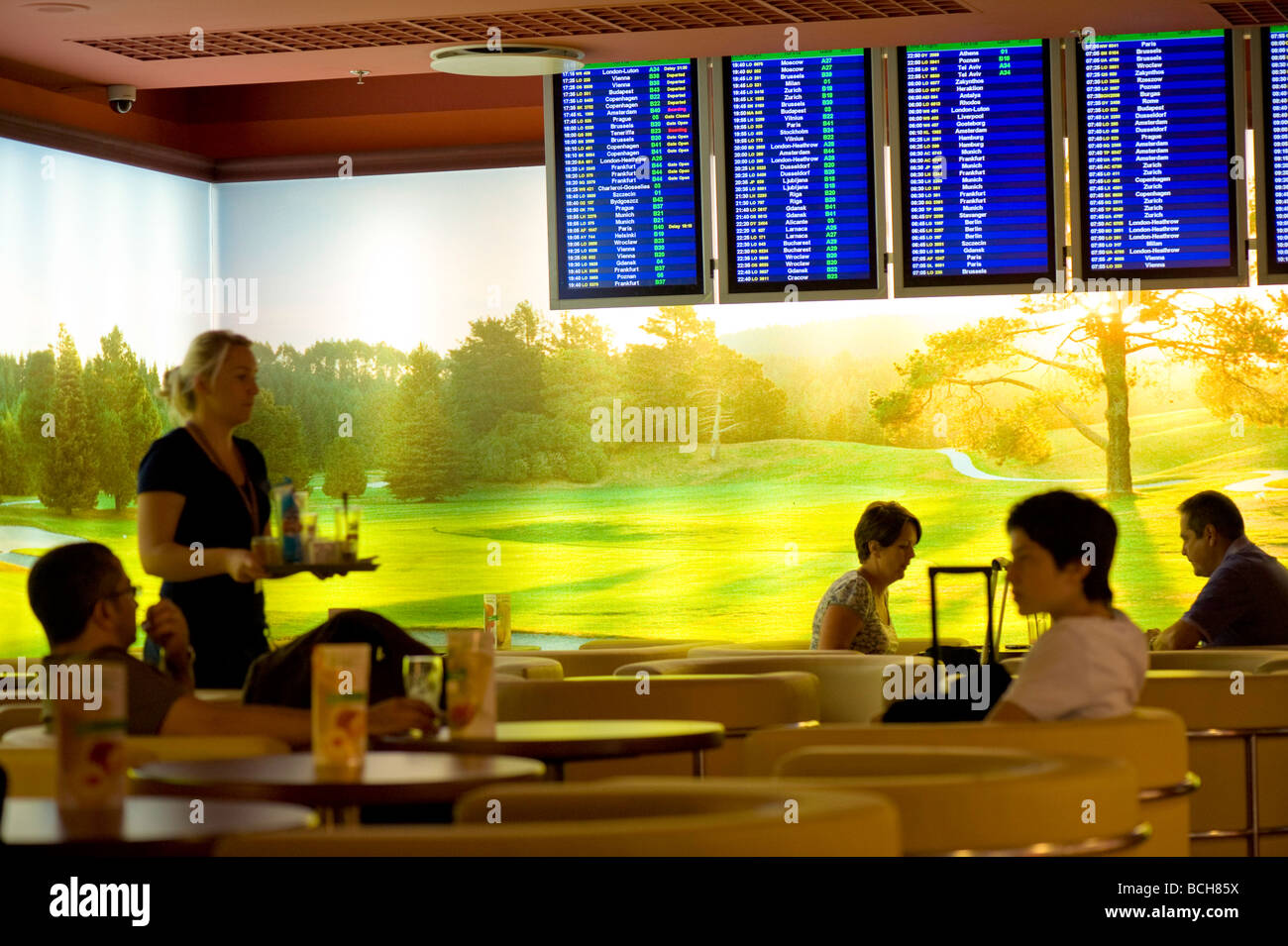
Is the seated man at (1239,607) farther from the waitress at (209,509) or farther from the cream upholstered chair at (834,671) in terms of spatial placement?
the waitress at (209,509)

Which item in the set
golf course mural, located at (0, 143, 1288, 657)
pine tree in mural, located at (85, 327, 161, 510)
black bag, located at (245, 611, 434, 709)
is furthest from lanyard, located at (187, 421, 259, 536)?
pine tree in mural, located at (85, 327, 161, 510)

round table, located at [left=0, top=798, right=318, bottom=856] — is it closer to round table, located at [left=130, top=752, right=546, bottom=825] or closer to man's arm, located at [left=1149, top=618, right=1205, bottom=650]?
round table, located at [left=130, top=752, right=546, bottom=825]

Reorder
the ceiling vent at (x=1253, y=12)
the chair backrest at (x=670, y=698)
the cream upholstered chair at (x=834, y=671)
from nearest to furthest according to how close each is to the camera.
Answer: the chair backrest at (x=670, y=698), the cream upholstered chair at (x=834, y=671), the ceiling vent at (x=1253, y=12)

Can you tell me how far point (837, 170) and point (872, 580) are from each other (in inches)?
66.5

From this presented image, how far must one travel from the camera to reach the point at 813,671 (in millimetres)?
4230

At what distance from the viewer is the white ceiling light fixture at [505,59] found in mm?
5590

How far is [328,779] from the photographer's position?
2.27 meters

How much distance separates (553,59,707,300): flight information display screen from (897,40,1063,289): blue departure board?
720 millimetres

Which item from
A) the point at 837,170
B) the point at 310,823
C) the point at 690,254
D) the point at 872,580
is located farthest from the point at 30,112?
the point at 310,823

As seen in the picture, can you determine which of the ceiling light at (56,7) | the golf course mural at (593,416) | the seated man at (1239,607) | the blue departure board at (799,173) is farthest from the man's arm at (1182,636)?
the ceiling light at (56,7)

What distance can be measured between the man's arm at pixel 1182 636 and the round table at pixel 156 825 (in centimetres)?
325

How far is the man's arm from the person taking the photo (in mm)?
4801

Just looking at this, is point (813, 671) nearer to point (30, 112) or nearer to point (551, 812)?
point (551, 812)
